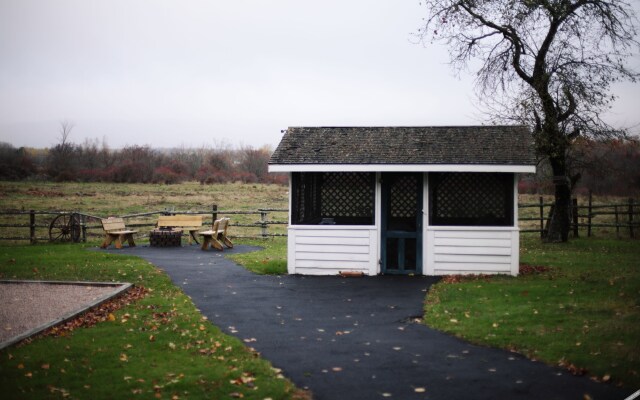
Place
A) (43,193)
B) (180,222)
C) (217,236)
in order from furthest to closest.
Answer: (43,193) → (180,222) → (217,236)

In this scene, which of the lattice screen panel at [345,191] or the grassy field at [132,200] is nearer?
the lattice screen panel at [345,191]

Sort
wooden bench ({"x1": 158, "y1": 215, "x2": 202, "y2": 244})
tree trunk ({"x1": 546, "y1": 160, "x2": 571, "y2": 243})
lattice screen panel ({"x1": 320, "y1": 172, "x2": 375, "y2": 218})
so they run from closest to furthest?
lattice screen panel ({"x1": 320, "y1": 172, "x2": 375, "y2": 218}) → wooden bench ({"x1": 158, "y1": 215, "x2": 202, "y2": 244}) → tree trunk ({"x1": 546, "y1": 160, "x2": 571, "y2": 243})

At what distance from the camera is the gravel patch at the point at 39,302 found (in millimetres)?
8938

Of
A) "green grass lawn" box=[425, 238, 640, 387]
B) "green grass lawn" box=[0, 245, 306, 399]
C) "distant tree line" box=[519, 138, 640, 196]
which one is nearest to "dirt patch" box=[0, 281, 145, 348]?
"green grass lawn" box=[0, 245, 306, 399]

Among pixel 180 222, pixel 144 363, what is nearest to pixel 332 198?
pixel 180 222

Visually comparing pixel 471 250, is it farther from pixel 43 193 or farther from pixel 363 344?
pixel 43 193

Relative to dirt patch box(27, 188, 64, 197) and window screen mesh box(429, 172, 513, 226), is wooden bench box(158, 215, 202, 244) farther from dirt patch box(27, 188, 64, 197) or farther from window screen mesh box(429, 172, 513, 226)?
dirt patch box(27, 188, 64, 197)

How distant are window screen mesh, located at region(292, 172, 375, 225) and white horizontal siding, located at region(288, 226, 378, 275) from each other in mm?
458

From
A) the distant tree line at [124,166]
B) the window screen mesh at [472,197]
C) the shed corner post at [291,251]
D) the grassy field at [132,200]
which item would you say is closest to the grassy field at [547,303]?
the shed corner post at [291,251]

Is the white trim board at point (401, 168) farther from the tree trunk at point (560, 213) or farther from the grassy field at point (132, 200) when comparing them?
the grassy field at point (132, 200)

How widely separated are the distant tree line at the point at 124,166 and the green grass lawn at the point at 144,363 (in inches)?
1523

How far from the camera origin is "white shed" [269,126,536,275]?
46.5 feet

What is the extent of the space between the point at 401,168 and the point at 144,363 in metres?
8.29

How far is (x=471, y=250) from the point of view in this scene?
14273 millimetres
